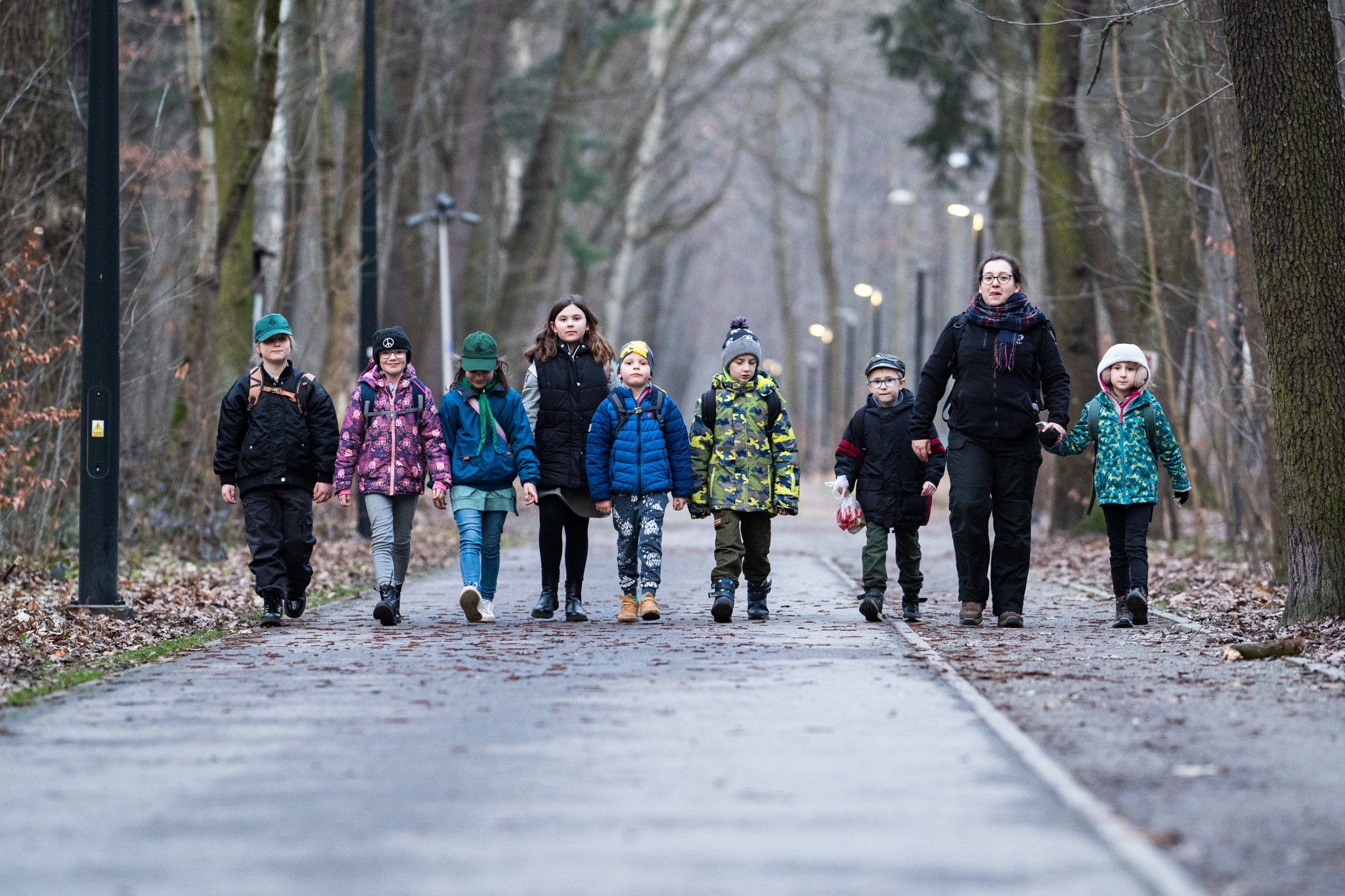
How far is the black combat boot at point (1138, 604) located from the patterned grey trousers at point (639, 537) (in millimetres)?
2981

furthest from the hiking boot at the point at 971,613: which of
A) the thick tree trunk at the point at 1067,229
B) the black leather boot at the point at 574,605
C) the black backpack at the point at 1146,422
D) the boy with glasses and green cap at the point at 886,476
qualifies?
the thick tree trunk at the point at 1067,229

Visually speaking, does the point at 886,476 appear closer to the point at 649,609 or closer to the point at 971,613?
the point at 971,613

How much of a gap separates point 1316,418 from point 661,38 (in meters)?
31.2

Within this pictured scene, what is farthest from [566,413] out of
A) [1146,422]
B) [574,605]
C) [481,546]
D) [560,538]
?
[1146,422]

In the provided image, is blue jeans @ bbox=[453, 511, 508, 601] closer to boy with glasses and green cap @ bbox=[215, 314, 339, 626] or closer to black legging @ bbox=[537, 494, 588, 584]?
black legging @ bbox=[537, 494, 588, 584]

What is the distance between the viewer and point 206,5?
2848 centimetres

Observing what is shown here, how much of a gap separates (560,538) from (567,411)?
89 centimetres

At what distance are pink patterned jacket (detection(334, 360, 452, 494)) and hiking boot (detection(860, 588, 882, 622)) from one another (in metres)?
2.80

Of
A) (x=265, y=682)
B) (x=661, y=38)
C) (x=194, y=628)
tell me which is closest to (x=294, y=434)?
(x=194, y=628)

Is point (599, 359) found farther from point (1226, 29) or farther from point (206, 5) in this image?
point (206, 5)

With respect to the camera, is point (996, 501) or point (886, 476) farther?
point (886, 476)

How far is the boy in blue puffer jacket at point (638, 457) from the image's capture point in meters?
11.4

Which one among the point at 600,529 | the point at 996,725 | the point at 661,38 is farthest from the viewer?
the point at 661,38

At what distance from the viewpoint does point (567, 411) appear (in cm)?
1159
